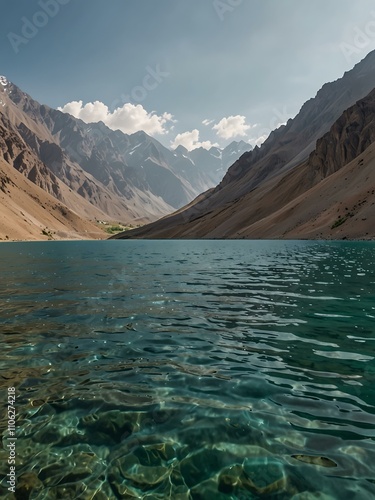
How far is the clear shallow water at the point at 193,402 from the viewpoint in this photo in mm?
5965

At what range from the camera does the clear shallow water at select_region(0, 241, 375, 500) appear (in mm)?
5965

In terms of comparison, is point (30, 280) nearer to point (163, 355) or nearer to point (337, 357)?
point (163, 355)

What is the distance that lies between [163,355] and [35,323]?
7.69 m

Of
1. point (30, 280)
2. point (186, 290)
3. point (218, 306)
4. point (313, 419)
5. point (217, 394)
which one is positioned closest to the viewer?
point (313, 419)

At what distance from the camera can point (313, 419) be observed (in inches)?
298

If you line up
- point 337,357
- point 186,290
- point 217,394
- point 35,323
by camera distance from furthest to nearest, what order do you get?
point 186,290
point 35,323
point 337,357
point 217,394

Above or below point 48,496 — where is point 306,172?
above

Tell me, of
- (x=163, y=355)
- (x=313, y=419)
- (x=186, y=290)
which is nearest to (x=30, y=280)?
(x=186, y=290)

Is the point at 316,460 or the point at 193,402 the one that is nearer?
the point at 316,460

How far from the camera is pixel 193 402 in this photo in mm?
8367

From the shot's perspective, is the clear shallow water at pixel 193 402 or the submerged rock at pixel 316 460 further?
the submerged rock at pixel 316 460

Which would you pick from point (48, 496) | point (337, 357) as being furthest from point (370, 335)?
point (48, 496)

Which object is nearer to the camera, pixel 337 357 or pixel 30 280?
pixel 337 357

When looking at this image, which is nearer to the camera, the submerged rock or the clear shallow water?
the clear shallow water
